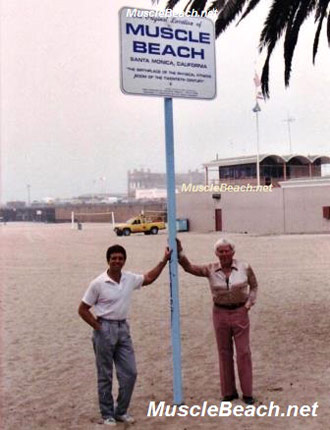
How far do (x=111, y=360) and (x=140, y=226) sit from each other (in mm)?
35325

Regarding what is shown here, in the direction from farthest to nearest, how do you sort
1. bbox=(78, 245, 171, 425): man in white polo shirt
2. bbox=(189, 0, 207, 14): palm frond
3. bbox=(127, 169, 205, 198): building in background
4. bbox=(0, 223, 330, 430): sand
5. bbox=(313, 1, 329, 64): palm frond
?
1. bbox=(127, 169, 205, 198): building in background
2. bbox=(313, 1, 329, 64): palm frond
3. bbox=(189, 0, 207, 14): palm frond
4. bbox=(0, 223, 330, 430): sand
5. bbox=(78, 245, 171, 425): man in white polo shirt

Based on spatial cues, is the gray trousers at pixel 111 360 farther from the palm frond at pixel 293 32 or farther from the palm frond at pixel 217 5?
the palm frond at pixel 293 32

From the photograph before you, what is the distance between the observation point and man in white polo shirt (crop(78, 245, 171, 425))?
14.4 ft

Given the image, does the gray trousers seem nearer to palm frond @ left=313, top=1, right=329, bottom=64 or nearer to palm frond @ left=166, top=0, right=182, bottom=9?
palm frond @ left=166, top=0, right=182, bottom=9

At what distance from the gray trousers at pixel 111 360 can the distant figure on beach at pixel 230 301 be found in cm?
79

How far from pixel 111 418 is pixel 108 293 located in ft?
3.34

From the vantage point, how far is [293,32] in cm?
877

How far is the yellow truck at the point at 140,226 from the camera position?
3872cm

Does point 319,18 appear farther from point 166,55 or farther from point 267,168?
point 267,168

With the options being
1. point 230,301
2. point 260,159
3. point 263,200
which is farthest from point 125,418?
point 260,159

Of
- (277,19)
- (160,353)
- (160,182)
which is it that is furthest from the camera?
(160,182)

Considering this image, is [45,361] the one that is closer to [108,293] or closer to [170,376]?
[170,376]

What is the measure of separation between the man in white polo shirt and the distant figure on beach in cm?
59

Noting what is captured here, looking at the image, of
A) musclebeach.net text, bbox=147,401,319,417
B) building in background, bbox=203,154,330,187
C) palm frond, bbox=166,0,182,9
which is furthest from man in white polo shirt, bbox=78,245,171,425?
building in background, bbox=203,154,330,187
